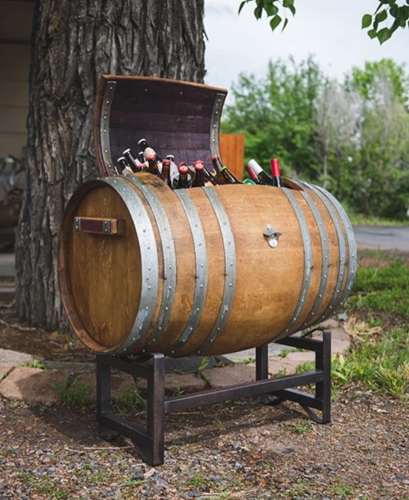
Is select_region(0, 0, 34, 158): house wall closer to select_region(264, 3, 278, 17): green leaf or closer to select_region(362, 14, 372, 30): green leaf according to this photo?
select_region(264, 3, 278, 17): green leaf

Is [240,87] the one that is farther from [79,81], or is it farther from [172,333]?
[172,333]

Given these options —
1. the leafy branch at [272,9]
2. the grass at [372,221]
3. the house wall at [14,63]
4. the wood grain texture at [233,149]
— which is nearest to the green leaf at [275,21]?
the leafy branch at [272,9]

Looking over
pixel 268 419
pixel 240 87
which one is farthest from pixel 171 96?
pixel 240 87

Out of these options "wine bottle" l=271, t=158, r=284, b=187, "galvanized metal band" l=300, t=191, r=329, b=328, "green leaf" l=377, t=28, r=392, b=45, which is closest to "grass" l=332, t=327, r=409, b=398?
"galvanized metal band" l=300, t=191, r=329, b=328

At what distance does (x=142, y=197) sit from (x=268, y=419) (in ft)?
4.40

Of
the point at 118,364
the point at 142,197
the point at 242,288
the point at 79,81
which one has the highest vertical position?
the point at 79,81

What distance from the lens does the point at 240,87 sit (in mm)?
21594

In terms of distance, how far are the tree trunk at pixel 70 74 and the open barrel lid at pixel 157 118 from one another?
0.75 meters

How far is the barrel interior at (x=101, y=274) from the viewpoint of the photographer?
2.84 meters

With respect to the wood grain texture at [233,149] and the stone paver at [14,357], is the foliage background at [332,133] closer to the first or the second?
the wood grain texture at [233,149]

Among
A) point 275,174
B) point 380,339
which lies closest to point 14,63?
point 380,339

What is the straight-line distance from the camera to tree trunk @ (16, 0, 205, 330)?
14.1 ft

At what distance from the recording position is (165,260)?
8.96 feet

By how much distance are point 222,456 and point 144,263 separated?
909 mm
